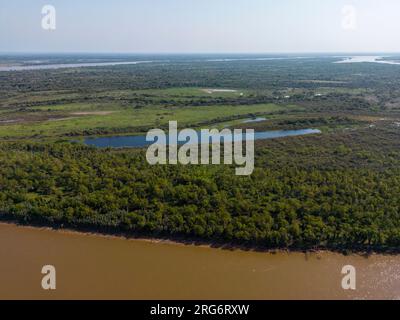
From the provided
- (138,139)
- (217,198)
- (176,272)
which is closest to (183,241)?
(176,272)

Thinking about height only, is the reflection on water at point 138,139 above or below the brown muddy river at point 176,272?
above

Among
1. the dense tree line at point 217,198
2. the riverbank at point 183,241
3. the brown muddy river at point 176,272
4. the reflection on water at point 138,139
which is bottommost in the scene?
the brown muddy river at point 176,272

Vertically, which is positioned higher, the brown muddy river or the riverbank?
the riverbank

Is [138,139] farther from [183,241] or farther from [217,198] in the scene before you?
[183,241]

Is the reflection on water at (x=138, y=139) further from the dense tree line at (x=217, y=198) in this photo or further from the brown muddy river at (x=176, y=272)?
the brown muddy river at (x=176, y=272)

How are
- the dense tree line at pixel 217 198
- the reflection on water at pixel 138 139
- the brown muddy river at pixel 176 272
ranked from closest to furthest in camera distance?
the brown muddy river at pixel 176 272 < the dense tree line at pixel 217 198 < the reflection on water at pixel 138 139

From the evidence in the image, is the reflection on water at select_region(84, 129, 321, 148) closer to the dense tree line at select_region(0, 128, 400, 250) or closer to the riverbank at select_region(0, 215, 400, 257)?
the dense tree line at select_region(0, 128, 400, 250)

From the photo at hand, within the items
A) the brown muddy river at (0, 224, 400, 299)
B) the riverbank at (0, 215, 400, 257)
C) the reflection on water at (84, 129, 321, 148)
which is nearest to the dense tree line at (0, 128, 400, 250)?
the riverbank at (0, 215, 400, 257)

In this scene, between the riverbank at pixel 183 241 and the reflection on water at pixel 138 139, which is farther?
the reflection on water at pixel 138 139

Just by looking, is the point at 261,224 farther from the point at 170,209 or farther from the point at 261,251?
the point at 170,209

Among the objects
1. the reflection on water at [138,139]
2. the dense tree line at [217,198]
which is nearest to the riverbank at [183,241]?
the dense tree line at [217,198]
